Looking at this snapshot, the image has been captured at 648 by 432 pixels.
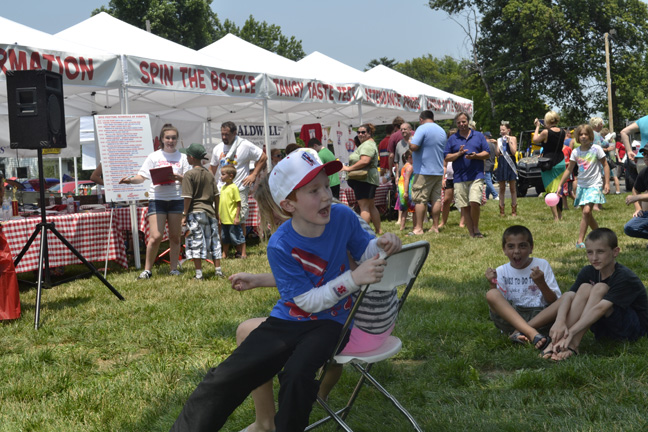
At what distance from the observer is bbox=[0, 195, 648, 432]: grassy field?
328 cm

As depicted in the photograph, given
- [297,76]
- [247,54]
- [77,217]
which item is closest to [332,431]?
[77,217]

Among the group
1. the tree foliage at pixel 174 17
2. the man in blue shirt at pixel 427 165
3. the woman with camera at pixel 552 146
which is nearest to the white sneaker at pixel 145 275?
the man in blue shirt at pixel 427 165

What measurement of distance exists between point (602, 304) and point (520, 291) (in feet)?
1.88

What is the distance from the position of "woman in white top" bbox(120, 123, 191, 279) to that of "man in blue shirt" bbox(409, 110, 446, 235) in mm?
3875

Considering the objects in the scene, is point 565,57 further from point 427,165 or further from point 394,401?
point 394,401

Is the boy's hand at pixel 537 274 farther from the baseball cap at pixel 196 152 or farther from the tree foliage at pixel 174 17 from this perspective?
the tree foliage at pixel 174 17

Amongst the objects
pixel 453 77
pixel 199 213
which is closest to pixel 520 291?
pixel 199 213

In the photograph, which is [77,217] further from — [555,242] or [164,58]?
[555,242]

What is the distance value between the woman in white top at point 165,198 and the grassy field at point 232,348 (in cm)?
101

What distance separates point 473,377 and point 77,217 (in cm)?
597

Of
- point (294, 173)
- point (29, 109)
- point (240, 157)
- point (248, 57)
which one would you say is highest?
point (248, 57)

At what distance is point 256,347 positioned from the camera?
8.59 feet

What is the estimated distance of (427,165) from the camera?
1041cm

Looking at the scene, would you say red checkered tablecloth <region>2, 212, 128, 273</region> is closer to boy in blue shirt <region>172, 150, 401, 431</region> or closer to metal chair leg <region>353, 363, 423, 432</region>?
boy in blue shirt <region>172, 150, 401, 431</region>
